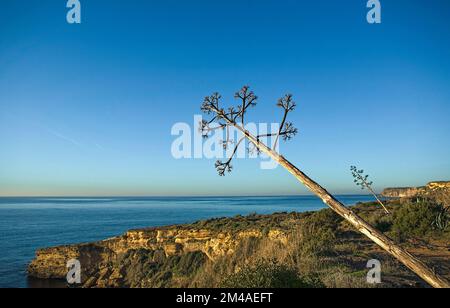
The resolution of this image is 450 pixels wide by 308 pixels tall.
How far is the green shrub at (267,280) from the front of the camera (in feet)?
16.2

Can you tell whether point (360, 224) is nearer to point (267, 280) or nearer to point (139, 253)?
point (267, 280)

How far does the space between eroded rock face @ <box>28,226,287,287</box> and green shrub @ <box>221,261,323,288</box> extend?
10334mm

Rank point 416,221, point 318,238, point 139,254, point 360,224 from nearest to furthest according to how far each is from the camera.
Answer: point 360,224, point 318,238, point 416,221, point 139,254

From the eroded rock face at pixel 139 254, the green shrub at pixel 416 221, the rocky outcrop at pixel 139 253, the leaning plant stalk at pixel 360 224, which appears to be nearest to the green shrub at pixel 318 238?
the green shrub at pixel 416 221

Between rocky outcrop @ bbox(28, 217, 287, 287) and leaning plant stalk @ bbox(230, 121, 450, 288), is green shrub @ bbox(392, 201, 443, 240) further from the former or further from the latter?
leaning plant stalk @ bbox(230, 121, 450, 288)

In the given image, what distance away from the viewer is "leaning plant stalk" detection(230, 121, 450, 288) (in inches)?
160

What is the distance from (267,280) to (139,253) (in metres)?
19.0

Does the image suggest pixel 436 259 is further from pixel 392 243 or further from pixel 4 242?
pixel 4 242

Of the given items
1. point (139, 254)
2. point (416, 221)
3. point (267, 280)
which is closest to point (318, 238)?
point (267, 280)

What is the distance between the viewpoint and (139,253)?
21641mm

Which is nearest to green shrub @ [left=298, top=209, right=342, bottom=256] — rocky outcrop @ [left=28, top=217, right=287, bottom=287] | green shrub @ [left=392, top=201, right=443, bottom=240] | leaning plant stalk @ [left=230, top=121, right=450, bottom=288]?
green shrub @ [left=392, top=201, right=443, bottom=240]
